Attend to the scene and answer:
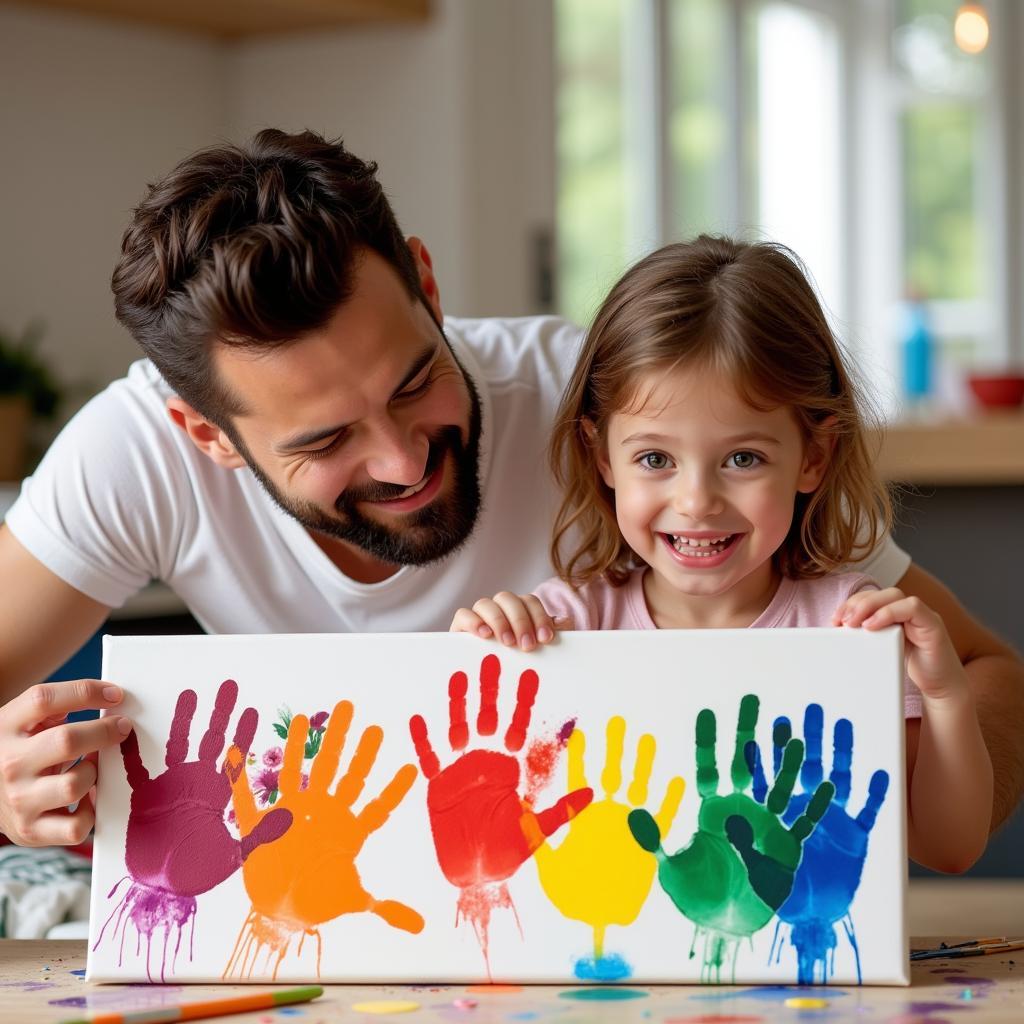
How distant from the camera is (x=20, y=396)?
7.34 feet

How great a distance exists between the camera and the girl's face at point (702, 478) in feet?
3.55

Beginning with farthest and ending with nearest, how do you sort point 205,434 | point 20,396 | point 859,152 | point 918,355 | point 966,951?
1. point 859,152
2. point 918,355
3. point 20,396
4. point 205,434
5. point 966,951

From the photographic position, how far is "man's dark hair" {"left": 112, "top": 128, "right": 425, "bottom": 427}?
1.15 meters

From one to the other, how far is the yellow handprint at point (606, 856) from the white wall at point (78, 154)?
6.01 ft

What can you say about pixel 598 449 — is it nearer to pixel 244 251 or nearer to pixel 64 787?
pixel 244 251

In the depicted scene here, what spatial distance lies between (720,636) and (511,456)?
53 cm

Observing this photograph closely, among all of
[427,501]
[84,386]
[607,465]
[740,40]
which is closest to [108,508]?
[427,501]

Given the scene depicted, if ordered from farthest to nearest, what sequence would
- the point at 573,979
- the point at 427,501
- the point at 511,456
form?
the point at 511,456
the point at 427,501
the point at 573,979

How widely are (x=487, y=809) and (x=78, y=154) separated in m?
1.97

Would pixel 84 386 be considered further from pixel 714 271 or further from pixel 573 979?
pixel 573 979

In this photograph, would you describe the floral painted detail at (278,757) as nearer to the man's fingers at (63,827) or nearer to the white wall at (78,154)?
the man's fingers at (63,827)

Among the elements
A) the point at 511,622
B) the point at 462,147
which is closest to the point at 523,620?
the point at 511,622

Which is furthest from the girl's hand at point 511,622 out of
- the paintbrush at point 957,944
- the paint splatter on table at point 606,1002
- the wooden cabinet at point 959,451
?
the wooden cabinet at point 959,451

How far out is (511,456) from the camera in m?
1.44
